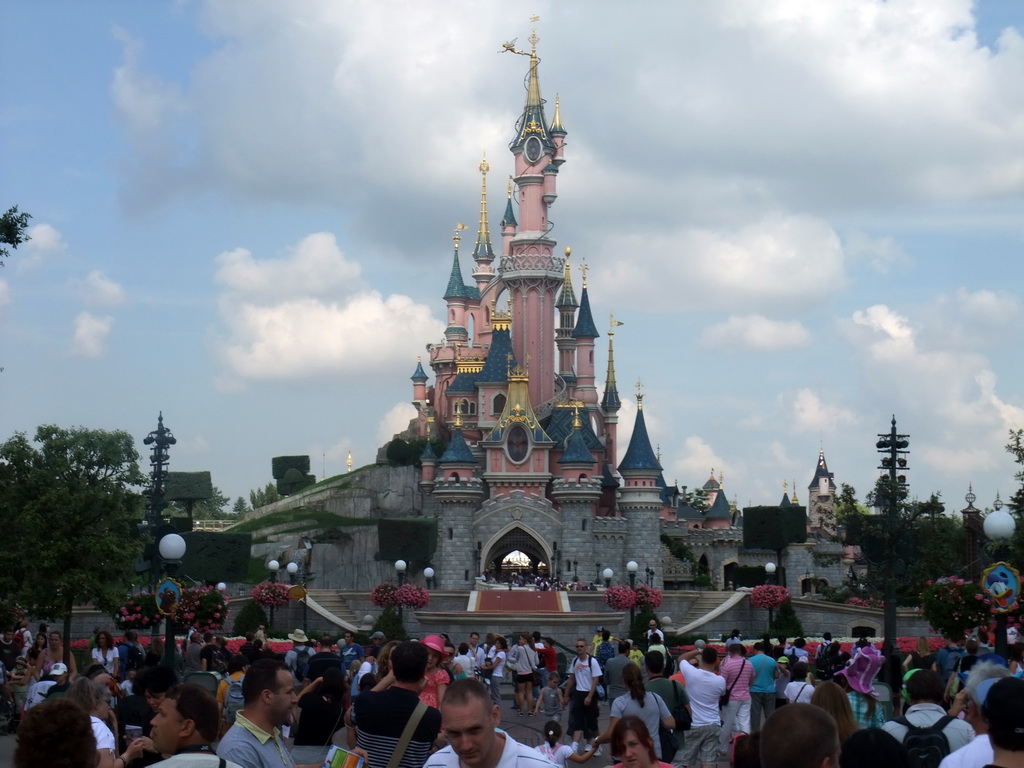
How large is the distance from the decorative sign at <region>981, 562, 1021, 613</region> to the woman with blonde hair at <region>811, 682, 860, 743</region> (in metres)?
9.35

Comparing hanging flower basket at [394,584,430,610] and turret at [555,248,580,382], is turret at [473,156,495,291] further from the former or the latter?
hanging flower basket at [394,584,430,610]

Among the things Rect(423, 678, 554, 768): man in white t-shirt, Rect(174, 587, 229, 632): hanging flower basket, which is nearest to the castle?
Rect(174, 587, 229, 632): hanging flower basket

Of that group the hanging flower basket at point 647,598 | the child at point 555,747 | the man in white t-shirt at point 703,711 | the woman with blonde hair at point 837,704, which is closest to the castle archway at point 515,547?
the hanging flower basket at point 647,598

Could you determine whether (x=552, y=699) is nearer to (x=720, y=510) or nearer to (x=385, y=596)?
(x=385, y=596)

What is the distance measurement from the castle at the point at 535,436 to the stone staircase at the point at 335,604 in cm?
813

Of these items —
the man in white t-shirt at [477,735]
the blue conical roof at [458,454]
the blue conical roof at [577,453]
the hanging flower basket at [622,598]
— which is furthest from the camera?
the blue conical roof at [458,454]

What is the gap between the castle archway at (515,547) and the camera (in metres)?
63.7

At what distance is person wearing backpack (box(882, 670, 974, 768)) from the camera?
297 inches

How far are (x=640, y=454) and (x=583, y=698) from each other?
51080mm

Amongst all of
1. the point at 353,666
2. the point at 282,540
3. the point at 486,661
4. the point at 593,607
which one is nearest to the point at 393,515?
the point at 282,540

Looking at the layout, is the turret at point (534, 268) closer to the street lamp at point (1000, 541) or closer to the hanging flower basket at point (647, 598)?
the hanging flower basket at point (647, 598)

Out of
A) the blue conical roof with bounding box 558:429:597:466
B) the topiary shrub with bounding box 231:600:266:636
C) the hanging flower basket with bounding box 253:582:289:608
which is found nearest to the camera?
the hanging flower basket with bounding box 253:582:289:608

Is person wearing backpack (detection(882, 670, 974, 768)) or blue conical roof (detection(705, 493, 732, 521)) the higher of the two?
blue conical roof (detection(705, 493, 732, 521))

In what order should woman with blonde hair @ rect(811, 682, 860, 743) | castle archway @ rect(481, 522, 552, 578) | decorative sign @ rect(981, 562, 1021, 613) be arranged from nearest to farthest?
woman with blonde hair @ rect(811, 682, 860, 743) → decorative sign @ rect(981, 562, 1021, 613) → castle archway @ rect(481, 522, 552, 578)
